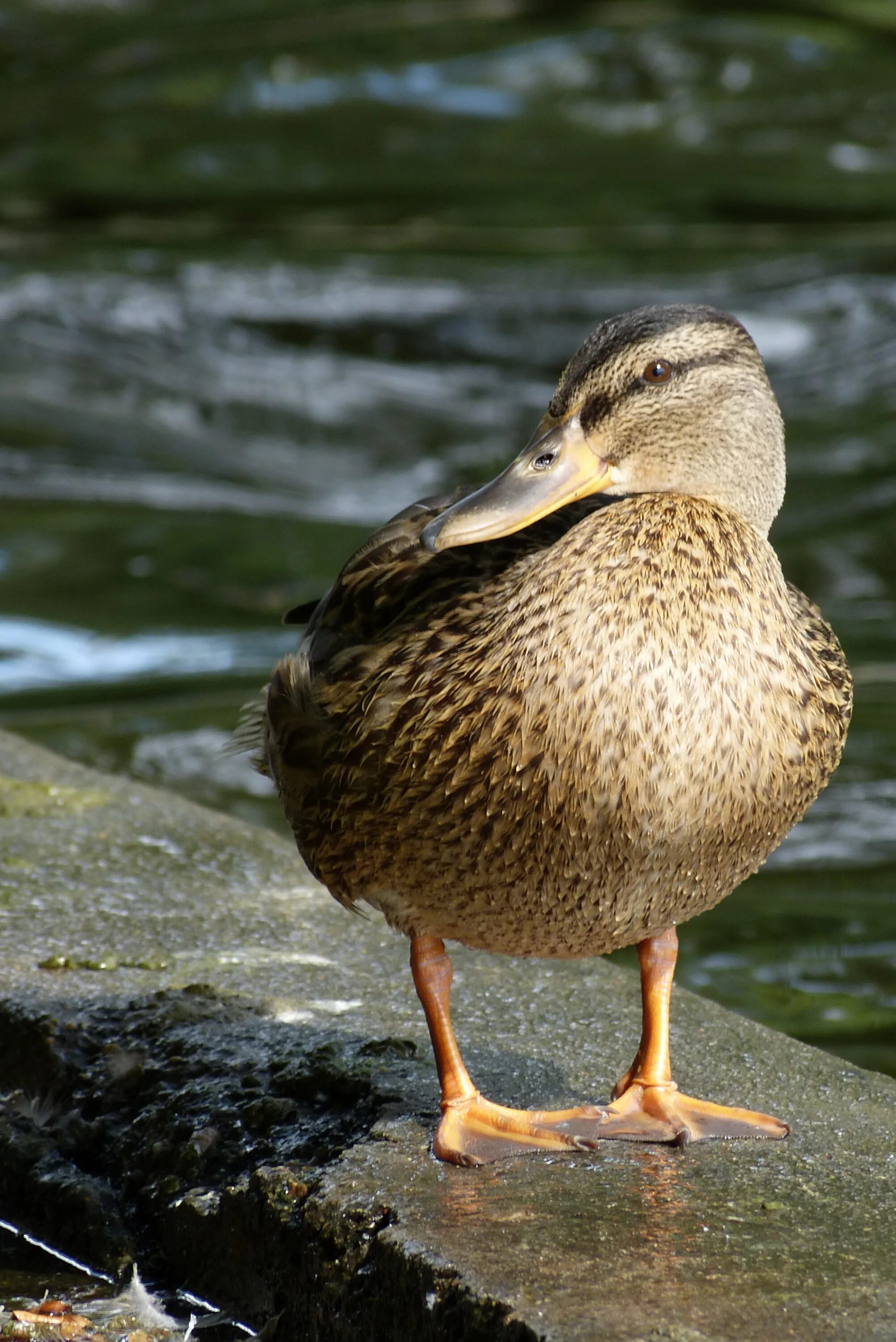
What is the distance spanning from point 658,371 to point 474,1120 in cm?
121

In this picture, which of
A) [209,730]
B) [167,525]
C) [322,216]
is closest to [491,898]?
[209,730]

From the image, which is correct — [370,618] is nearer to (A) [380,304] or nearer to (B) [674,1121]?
(B) [674,1121]

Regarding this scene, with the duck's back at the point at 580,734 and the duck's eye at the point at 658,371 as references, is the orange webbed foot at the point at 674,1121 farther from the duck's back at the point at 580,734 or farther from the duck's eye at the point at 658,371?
the duck's eye at the point at 658,371

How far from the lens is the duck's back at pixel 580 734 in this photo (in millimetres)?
2707

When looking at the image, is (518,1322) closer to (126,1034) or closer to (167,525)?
(126,1034)

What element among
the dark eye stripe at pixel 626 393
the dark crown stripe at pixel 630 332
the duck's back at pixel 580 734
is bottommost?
the duck's back at pixel 580 734

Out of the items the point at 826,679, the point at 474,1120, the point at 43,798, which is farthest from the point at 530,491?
the point at 43,798

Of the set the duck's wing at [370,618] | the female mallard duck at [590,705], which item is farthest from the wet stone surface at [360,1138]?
the duck's wing at [370,618]

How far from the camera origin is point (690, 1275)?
2.46 metres

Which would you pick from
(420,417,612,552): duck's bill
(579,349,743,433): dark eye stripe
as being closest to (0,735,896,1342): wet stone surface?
(420,417,612,552): duck's bill

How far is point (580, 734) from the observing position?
8.87 feet

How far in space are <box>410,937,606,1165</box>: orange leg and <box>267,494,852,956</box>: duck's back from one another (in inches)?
5.2

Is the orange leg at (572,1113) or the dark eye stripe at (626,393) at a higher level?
the dark eye stripe at (626,393)

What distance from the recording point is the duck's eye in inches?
117
